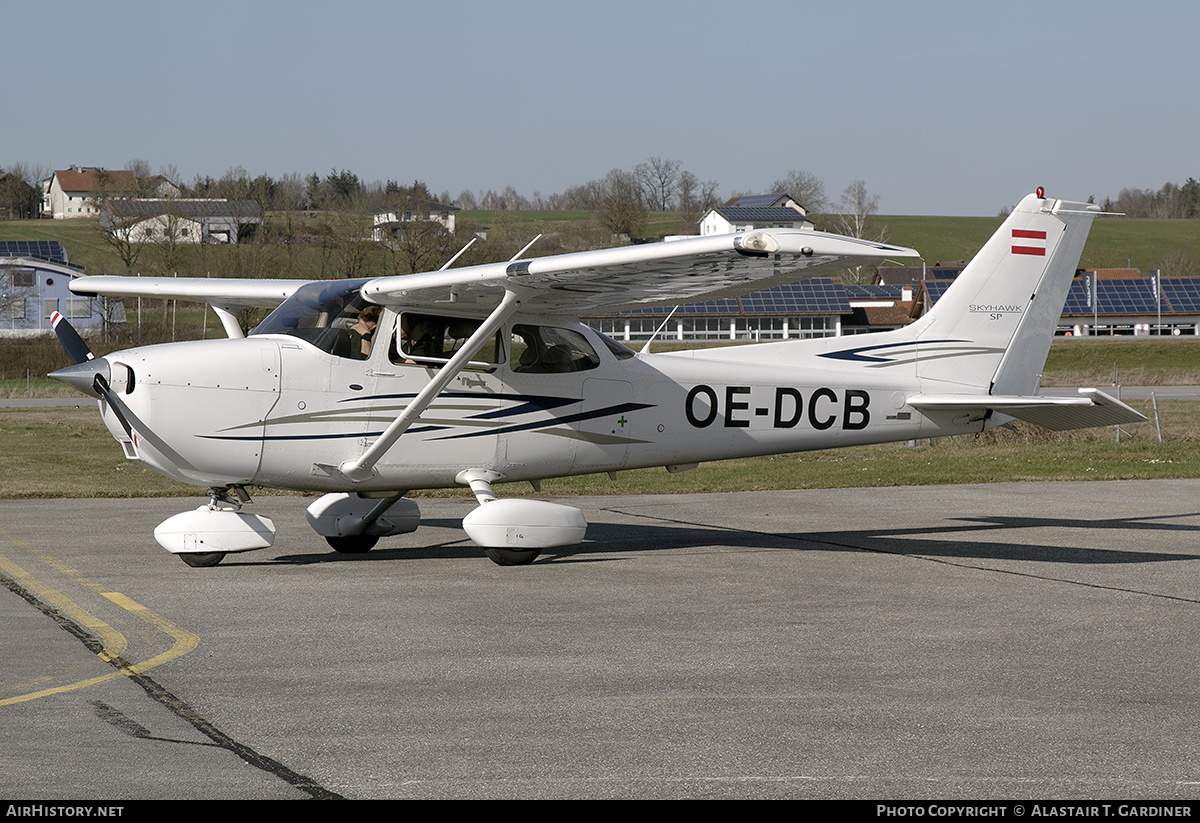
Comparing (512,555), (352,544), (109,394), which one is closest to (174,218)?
(352,544)

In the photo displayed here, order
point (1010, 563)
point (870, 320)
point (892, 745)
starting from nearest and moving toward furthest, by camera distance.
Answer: point (892, 745)
point (1010, 563)
point (870, 320)

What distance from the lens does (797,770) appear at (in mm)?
4527

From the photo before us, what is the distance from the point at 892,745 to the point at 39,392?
1790 inches

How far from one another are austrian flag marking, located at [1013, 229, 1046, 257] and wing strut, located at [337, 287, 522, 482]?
211 inches

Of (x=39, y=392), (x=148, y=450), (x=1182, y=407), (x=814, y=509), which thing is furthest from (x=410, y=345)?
(x=39, y=392)

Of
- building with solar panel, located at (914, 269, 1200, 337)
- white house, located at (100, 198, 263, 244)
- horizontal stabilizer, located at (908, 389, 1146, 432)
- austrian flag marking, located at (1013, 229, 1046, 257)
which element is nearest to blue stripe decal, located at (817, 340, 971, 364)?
horizontal stabilizer, located at (908, 389, 1146, 432)

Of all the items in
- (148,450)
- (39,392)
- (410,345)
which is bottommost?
(39,392)

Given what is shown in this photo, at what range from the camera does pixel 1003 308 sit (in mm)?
12328

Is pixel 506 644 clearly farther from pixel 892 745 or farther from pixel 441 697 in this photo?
pixel 892 745

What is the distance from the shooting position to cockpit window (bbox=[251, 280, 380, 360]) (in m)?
10.2

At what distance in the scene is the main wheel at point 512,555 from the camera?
33.6 feet

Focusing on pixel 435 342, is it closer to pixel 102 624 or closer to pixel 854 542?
pixel 102 624

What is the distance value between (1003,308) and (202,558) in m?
8.03

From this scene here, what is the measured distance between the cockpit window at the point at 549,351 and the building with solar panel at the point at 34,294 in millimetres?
61935
